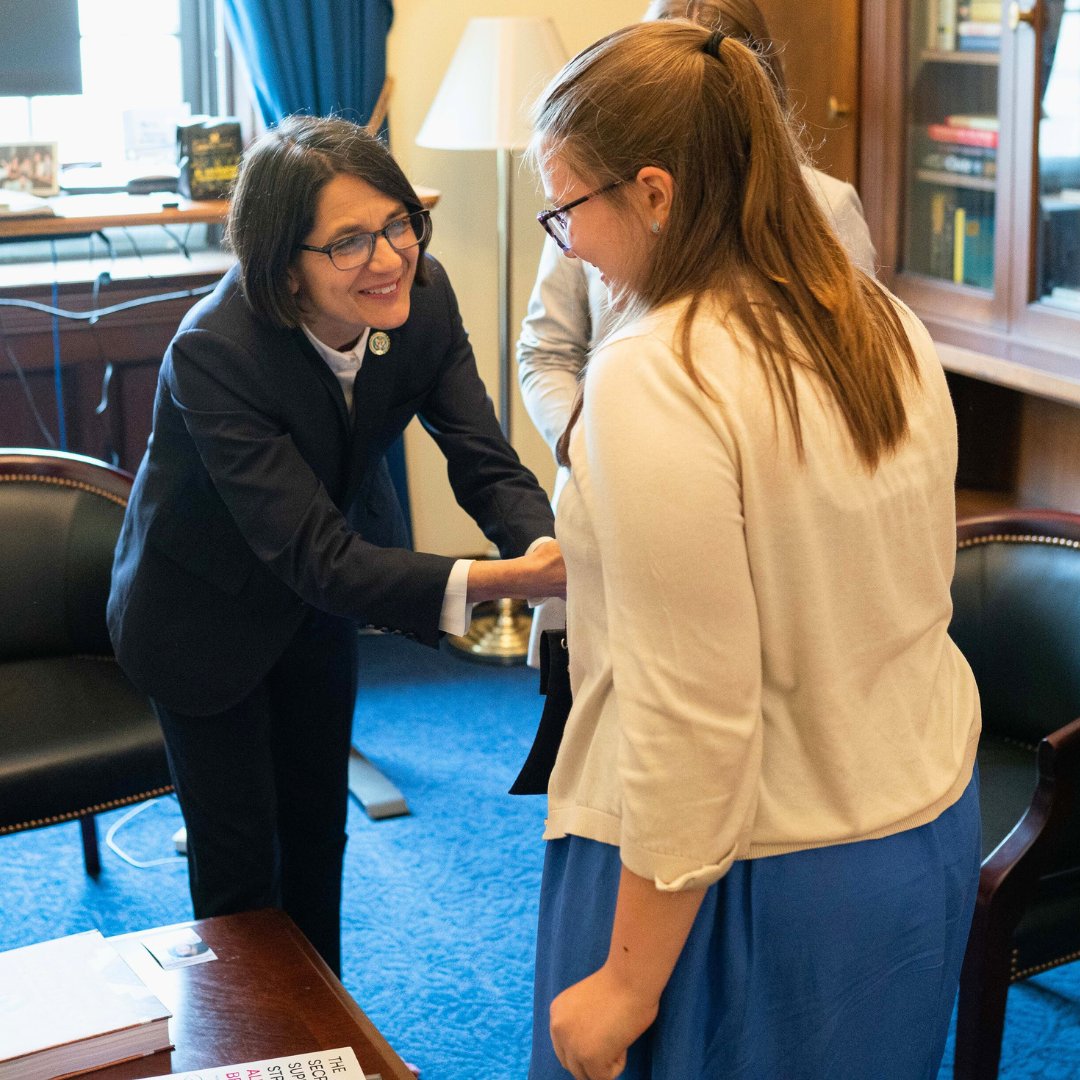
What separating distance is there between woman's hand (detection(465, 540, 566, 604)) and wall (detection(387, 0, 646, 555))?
7.49ft

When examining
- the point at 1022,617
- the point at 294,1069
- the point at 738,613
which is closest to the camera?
the point at 738,613

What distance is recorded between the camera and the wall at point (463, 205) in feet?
12.5

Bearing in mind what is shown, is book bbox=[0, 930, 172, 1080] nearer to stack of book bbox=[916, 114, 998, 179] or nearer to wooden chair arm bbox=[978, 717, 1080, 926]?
wooden chair arm bbox=[978, 717, 1080, 926]

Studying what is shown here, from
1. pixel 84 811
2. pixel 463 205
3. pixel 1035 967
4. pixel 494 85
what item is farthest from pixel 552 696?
pixel 463 205

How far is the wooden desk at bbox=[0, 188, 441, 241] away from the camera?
119 inches

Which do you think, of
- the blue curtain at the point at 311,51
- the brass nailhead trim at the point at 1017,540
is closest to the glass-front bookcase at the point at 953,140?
the brass nailhead trim at the point at 1017,540

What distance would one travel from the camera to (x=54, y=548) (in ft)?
8.34

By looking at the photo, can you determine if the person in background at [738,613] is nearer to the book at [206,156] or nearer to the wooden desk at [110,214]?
the wooden desk at [110,214]

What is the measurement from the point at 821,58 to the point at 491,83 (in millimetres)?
807

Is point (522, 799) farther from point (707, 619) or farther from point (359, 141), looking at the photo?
point (707, 619)

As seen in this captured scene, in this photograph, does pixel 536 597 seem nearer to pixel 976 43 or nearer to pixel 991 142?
pixel 991 142

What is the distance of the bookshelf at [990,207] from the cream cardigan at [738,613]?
184 cm

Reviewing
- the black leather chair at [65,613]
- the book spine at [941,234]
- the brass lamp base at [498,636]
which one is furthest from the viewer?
the brass lamp base at [498,636]

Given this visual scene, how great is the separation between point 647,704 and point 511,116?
276 centimetres
